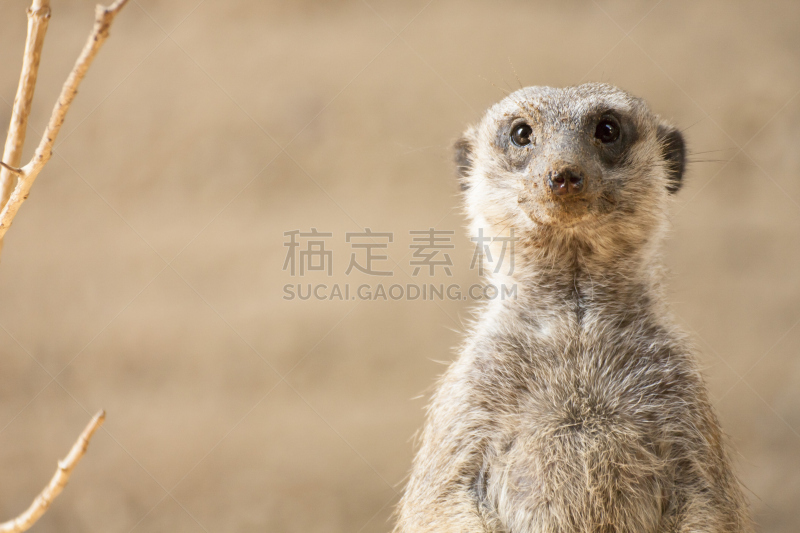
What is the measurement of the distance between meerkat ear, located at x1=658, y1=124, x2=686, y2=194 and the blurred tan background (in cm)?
108

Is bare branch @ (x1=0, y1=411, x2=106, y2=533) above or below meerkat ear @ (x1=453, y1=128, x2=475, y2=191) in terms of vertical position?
below

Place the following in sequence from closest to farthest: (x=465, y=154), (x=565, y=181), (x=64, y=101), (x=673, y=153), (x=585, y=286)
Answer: (x=64, y=101) < (x=565, y=181) < (x=585, y=286) < (x=673, y=153) < (x=465, y=154)

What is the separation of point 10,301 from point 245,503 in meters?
1.32

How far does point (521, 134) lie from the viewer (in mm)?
1692

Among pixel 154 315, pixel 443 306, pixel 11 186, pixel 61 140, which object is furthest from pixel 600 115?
pixel 61 140

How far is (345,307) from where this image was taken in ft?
9.60

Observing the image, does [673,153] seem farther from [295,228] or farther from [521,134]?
[295,228]

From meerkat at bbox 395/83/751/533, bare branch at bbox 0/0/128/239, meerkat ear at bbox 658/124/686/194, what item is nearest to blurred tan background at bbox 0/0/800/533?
meerkat ear at bbox 658/124/686/194

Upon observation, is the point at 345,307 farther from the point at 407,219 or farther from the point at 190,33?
the point at 190,33

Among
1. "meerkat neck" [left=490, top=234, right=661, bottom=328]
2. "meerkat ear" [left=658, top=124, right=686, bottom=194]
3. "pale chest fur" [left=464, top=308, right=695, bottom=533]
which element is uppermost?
"meerkat ear" [left=658, top=124, right=686, bottom=194]

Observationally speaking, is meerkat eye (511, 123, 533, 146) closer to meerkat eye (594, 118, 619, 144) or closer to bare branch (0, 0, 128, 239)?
meerkat eye (594, 118, 619, 144)

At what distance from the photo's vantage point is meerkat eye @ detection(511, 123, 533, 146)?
1682 millimetres

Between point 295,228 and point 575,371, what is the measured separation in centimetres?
169

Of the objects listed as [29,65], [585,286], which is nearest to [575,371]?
[585,286]
